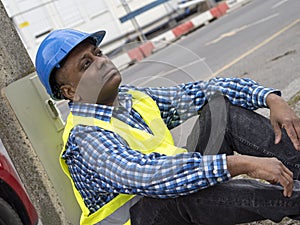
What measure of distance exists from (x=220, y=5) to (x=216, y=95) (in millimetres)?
16103

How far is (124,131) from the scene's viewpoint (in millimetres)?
2365

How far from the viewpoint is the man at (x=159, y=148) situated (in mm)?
2080

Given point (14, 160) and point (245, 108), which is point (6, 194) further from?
point (245, 108)

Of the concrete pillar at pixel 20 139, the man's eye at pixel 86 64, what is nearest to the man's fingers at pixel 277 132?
the man's eye at pixel 86 64

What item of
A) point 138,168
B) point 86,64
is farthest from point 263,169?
point 86,64

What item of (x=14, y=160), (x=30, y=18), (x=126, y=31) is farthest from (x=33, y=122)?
(x=126, y=31)

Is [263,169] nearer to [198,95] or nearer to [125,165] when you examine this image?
[125,165]

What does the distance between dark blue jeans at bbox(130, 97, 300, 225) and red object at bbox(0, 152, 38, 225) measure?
199cm

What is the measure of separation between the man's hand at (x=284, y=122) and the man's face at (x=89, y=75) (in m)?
0.69

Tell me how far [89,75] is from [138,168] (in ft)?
1.56

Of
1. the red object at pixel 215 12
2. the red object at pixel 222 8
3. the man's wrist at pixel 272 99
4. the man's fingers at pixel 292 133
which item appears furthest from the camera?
the red object at pixel 222 8

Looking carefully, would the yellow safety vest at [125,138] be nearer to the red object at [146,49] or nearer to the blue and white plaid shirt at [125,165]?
the blue and white plaid shirt at [125,165]

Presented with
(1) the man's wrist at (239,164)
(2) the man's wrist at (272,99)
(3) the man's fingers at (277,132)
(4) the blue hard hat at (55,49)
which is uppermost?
(4) the blue hard hat at (55,49)

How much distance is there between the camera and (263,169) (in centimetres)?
205
